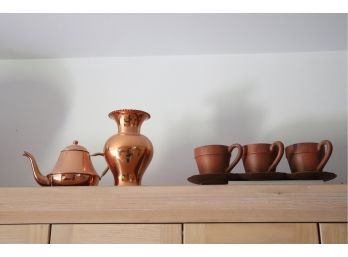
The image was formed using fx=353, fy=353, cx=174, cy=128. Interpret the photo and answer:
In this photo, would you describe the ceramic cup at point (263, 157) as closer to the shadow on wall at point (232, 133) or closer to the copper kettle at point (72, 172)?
the shadow on wall at point (232, 133)

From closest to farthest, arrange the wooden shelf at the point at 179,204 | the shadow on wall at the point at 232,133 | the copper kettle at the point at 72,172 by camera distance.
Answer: the wooden shelf at the point at 179,204
the copper kettle at the point at 72,172
the shadow on wall at the point at 232,133

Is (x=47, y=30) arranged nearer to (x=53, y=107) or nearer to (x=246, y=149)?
(x=53, y=107)

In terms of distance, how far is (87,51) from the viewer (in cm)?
117

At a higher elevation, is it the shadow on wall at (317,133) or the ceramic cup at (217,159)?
the shadow on wall at (317,133)

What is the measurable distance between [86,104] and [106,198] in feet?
1.72

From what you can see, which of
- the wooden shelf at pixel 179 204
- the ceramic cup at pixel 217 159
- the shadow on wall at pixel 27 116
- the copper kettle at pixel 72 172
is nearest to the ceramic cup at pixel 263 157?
the ceramic cup at pixel 217 159

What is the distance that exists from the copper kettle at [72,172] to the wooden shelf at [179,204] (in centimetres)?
8

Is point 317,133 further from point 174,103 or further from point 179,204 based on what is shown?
point 179,204

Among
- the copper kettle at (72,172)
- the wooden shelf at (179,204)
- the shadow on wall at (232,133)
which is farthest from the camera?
the shadow on wall at (232,133)

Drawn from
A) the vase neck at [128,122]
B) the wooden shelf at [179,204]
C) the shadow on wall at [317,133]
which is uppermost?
the shadow on wall at [317,133]

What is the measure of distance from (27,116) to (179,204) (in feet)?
2.23

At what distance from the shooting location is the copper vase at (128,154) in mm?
792
